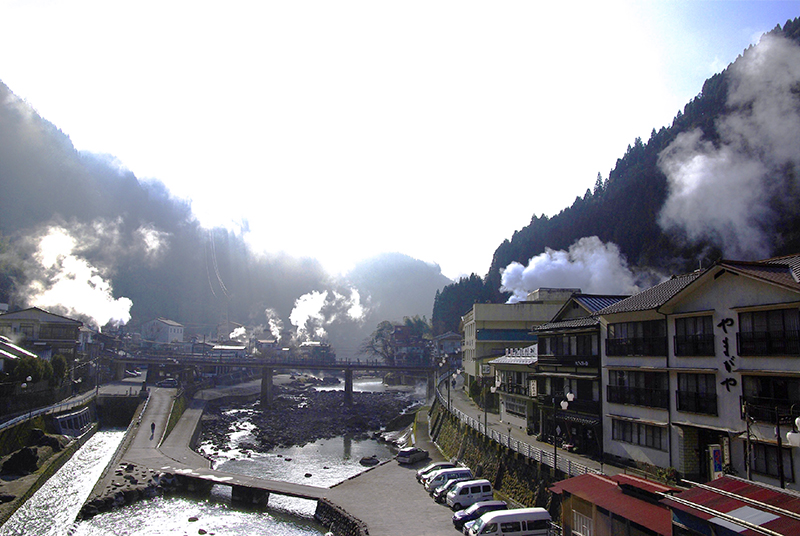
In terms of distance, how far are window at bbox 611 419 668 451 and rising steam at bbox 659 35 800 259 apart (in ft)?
168

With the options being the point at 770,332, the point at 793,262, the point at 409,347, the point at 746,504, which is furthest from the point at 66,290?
the point at 746,504

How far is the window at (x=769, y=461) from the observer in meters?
15.3

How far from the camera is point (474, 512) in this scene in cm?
2036

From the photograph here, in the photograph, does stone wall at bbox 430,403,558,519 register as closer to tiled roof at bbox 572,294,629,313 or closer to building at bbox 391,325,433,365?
tiled roof at bbox 572,294,629,313

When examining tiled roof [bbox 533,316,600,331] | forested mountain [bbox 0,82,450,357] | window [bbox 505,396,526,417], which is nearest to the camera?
tiled roof [bbox 533,316,600,331]

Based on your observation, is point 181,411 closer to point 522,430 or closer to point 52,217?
point 522,430

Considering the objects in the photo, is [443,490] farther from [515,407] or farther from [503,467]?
[515,407]

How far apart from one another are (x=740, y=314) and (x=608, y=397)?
7460mm

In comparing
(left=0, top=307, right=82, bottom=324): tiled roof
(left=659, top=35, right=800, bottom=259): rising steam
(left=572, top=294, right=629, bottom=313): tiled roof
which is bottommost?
(left=0, top=307, right=82, bottom=324): tiled roof

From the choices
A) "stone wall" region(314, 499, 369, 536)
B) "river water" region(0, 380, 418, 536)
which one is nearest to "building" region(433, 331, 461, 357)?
"river water" region(0, 380, 418, 536)

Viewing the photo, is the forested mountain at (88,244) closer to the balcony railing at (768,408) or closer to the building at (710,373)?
the building at (710,373)

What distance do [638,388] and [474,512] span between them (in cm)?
856

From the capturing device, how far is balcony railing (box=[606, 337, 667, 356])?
68.0ft

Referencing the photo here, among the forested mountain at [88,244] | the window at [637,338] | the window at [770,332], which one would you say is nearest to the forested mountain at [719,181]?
the window at [637,338]
